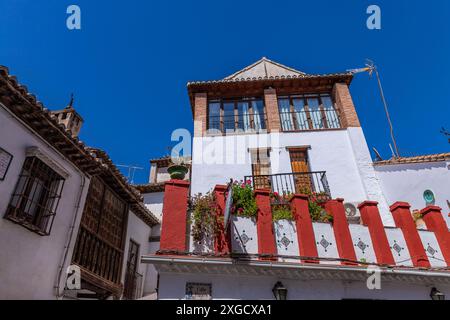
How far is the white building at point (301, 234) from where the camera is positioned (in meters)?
6.41

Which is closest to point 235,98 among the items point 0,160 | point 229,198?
point 229,198

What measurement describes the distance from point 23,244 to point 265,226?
616 cm

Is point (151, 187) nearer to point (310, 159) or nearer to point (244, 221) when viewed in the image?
point (310, 159)

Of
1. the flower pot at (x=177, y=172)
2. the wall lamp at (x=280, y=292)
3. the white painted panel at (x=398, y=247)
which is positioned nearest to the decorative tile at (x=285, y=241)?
the wall lamp at (x=280, y=292)

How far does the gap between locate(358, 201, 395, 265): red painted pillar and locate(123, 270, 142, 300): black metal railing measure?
9580mm

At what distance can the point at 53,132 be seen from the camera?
870cm

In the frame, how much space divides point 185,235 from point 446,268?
20.7 ft

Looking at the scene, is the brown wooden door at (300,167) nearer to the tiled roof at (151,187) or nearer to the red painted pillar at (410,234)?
the red painted pillar at (410,234)

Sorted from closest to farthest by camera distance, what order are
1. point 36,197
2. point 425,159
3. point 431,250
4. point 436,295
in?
point 436,295
point 431,250
point 36,197
point 425,159

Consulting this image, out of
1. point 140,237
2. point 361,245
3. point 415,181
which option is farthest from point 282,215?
point 140,237

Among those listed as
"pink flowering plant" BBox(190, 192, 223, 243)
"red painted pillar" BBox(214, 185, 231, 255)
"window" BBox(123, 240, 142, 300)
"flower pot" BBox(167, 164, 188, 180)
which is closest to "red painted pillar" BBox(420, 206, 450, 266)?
"red painted pillar" BBox(214, 185, 231, 255)

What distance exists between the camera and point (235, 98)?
1397 cm

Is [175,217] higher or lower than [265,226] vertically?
higher

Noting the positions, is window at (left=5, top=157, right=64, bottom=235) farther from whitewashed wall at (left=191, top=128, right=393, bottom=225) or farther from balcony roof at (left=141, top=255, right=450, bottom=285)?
whitewashed wall at (left=191, top=128, right=393, bottom=225)
